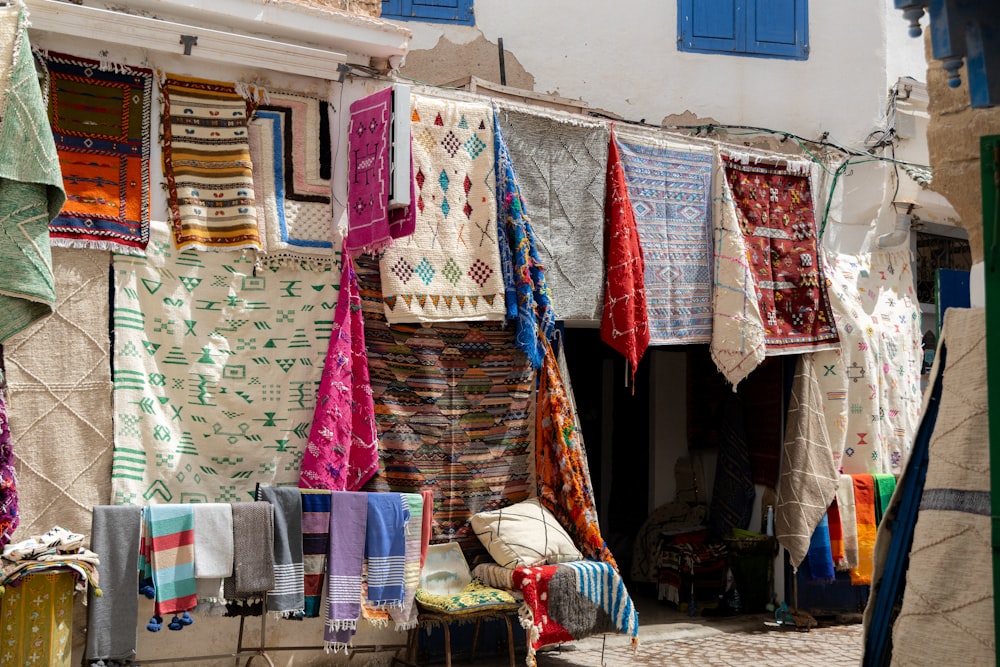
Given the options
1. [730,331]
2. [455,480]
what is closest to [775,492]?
[730,331]

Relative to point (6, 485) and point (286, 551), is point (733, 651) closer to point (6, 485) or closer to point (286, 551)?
point (286, 551)

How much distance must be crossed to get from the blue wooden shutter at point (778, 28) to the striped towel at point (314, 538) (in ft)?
20.6

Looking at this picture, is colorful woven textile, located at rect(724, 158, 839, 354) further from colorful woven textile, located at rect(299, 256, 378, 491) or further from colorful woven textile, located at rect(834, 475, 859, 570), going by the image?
colorful woven textile, located at rect(299, 256, 378, 491)

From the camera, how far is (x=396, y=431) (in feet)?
22.0

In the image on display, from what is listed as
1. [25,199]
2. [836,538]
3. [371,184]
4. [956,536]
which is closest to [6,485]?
[25,199]

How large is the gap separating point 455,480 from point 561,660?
1.58 m

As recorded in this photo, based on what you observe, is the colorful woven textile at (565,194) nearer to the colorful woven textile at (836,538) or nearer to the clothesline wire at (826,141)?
the clothesline wire at (826,141)

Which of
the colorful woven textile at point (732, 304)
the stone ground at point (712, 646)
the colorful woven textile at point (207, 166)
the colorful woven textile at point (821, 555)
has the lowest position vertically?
the stone ground at point (712, 646)

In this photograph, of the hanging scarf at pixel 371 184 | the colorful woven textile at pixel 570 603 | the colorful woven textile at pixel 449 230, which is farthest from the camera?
the colorful woven textile at pixel 449 230

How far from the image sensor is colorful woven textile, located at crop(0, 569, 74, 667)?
488 cm

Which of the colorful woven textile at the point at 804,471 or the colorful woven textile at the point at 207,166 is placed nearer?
the colorful woven textile at the point at 207,166

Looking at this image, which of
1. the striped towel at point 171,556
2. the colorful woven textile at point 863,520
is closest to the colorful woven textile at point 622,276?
the colorful woven textile at point 863,520

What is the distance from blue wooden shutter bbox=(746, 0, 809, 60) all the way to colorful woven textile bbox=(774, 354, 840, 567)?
3.13 metres

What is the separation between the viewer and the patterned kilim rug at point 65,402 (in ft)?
17.8
